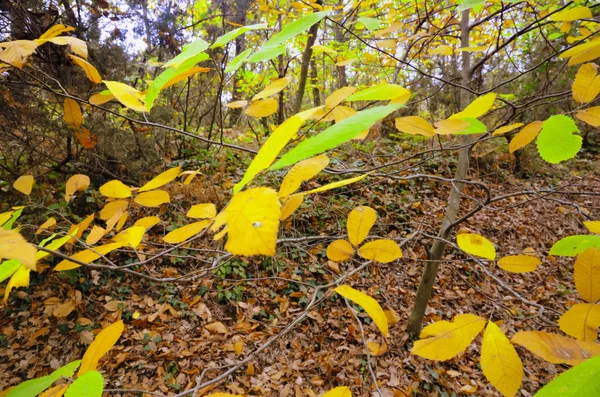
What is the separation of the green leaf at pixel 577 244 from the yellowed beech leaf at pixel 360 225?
0.41 metres

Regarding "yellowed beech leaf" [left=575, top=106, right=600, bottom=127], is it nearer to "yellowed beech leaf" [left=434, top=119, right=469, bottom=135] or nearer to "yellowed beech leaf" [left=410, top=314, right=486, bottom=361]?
"yellowed beech leaf" [left=434, top=119, right=469, bottom=135]

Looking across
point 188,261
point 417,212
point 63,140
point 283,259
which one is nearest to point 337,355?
point 283,259

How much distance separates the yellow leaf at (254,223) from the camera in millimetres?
280

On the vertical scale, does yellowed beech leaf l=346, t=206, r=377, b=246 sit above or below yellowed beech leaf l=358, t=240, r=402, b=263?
above

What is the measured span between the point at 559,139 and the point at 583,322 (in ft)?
1.20

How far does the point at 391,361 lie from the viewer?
2.91m

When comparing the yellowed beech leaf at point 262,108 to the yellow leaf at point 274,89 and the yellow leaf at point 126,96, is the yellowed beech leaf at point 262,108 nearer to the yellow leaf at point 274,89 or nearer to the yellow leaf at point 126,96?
the yellow leaf at point 274,89

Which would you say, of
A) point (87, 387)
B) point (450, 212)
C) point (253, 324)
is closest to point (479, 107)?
point (87, 387)

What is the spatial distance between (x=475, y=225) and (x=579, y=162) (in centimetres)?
419

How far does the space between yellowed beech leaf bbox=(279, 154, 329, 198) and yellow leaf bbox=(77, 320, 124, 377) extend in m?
0.49

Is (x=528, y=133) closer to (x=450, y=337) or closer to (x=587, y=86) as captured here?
(x=587, y=86)

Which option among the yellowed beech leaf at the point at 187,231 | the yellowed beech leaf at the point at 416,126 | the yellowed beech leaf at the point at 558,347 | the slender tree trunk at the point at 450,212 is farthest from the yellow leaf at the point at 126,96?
the slender tree trunk at the point at 450,212

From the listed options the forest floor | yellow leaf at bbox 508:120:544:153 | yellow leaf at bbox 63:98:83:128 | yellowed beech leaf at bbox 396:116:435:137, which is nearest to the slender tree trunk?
the forest floor

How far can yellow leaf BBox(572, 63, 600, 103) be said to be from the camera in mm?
668
